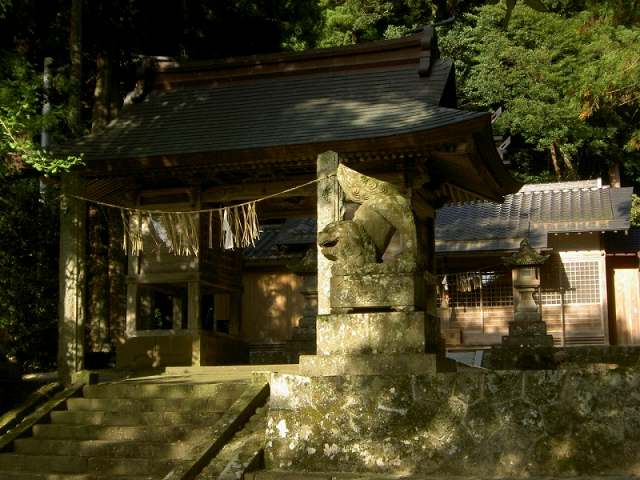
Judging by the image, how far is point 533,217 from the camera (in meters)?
22.3

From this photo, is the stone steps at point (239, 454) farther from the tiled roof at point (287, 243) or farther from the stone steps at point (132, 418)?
the tiled roof at point (287, 243)

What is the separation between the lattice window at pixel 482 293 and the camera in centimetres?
2211

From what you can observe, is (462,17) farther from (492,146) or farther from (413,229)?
(413,229)

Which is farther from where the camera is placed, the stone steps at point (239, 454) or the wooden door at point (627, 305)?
the wooden door at point (627, 305)

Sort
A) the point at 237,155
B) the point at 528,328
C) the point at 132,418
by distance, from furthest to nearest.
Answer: the point at 528,328
the point at 237,155
the point at 132,418

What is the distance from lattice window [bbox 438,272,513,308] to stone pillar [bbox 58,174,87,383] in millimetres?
11446

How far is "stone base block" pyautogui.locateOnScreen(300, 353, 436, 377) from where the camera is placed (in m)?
8.08

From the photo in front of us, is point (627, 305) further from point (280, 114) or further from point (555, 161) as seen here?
point (280, 114)

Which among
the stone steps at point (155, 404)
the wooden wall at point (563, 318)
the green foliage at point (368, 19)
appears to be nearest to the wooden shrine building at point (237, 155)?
the stone steps at point (155, 404)

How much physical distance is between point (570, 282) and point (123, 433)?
15.3 meters

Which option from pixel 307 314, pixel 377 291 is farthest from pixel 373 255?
pixel 307 314

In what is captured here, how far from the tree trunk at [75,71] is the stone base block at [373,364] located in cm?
800

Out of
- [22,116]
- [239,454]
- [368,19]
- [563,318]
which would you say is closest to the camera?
[239,454]

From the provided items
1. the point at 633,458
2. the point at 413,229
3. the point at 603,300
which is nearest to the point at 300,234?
the point at 603,300
